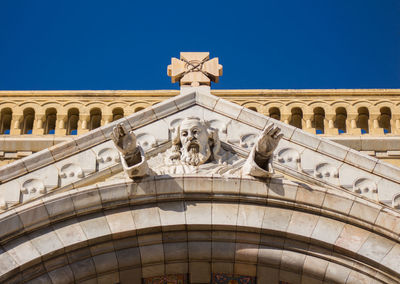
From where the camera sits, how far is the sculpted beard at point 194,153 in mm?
14844

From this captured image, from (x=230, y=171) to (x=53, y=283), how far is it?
3.01 m

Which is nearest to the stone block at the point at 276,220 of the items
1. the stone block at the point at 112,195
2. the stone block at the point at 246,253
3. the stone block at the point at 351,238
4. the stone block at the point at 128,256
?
the stone block at the point at 246,253

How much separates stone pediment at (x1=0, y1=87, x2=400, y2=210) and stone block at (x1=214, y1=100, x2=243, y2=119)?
0.05ft

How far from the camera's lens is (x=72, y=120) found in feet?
60.8

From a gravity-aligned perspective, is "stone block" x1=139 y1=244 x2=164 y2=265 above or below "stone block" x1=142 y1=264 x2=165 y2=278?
above

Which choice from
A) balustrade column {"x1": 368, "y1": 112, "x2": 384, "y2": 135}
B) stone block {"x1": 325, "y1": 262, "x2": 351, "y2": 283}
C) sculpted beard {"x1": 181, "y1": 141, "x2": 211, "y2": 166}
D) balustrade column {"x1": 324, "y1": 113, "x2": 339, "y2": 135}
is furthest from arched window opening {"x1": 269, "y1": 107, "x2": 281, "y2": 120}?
stone block {"x1": 325, "y1": 262, "x2": 351, "y2": 283}

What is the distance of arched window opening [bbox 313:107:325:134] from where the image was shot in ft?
60.6

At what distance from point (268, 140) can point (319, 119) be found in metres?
4.72

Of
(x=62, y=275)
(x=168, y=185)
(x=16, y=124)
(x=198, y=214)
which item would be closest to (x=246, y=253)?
(x=198, y=214)

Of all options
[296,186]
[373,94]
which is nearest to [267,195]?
[296,186]

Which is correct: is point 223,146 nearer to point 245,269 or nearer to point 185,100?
point 185,100
